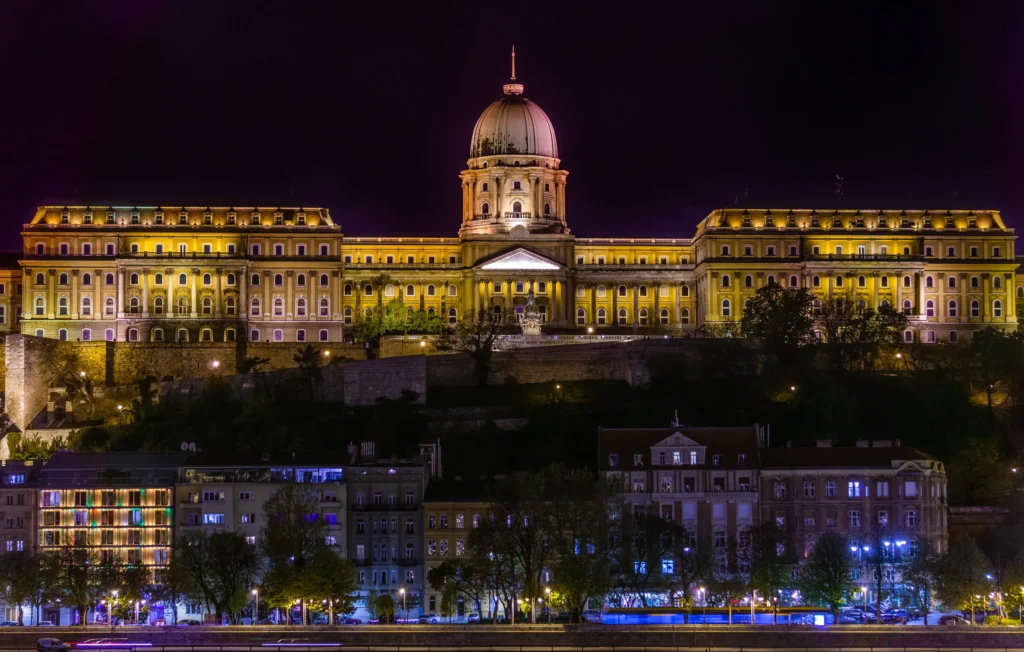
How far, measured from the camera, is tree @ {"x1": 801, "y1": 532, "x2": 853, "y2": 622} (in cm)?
8744

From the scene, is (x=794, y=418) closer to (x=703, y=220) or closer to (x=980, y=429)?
(x=980, y=429)

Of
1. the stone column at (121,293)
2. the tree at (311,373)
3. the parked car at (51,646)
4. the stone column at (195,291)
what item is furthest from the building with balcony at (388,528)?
the stone column at (121,293)

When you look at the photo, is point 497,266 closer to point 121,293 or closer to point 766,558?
point 121,293

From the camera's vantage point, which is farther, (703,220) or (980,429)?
(703,220)

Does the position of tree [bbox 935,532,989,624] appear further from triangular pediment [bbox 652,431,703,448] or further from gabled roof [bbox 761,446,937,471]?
triangular pediment [bbox 652,431,703,448]

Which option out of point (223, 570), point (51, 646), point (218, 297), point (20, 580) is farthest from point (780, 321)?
point (51, 646)

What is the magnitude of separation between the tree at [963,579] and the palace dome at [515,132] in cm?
8375

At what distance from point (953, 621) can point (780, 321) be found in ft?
157

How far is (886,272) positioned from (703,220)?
51.0ft

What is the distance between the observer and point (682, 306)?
538 ft

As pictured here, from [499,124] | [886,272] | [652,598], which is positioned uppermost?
[499,124]

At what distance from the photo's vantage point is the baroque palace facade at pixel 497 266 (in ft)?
504

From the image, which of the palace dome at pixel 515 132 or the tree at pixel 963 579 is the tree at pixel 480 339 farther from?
the tree at pixel 963 579

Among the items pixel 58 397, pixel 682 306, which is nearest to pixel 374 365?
pixel 58 397
